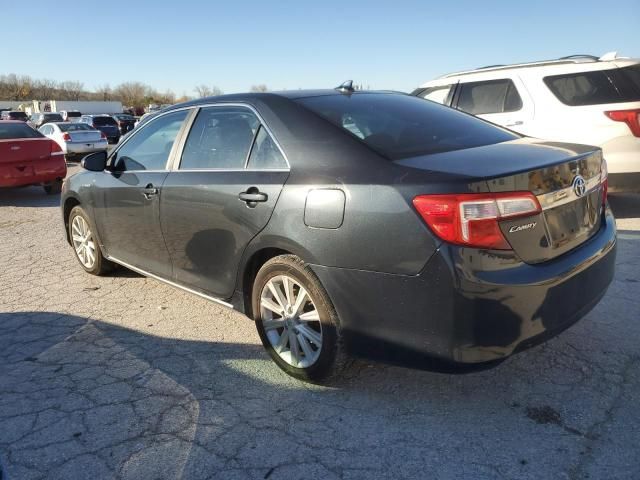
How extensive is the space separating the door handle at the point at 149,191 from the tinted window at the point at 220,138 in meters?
0.31

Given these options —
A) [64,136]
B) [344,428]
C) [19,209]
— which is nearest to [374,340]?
[344,428]

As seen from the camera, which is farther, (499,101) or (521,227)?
(499,101)

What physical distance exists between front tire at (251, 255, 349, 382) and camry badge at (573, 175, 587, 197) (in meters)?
1.33

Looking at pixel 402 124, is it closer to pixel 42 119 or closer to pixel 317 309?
pixel 317 309

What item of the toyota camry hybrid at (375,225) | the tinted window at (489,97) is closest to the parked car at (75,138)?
the tinted window at (489,97)

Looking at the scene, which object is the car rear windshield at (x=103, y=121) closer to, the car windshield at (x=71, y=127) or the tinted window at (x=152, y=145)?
the car windshield at (x=71, y=127)

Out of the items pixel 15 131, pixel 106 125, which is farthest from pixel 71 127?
pixel 15 131

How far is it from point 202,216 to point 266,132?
0.70m

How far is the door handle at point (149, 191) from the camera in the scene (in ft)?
12.6

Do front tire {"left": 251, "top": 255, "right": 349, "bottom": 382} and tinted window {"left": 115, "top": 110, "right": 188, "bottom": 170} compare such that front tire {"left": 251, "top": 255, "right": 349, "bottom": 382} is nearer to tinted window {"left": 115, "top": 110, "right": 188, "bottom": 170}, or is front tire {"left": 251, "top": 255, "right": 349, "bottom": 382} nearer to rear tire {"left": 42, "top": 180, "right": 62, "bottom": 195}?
tinted window {"left": 115, "top": 110, "right": 188, "bottom": 170}

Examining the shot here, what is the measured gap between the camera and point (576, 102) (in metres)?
6.29

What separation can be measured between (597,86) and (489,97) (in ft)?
4.43

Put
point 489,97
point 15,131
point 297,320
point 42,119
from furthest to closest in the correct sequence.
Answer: point 42,119
point 15,131
point 489,97
point 297,320

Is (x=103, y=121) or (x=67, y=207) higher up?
(x=103, y=121)
